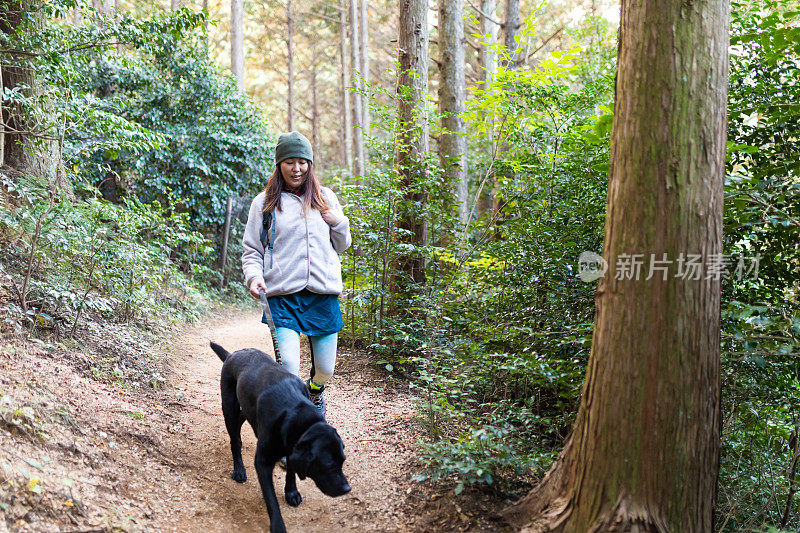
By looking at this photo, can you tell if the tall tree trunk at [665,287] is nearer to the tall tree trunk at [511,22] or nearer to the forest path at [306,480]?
the forest path at [306,480]

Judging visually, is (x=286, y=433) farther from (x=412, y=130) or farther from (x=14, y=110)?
(x=14, y=110)

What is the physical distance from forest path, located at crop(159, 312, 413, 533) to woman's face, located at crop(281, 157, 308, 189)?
6.91 ft

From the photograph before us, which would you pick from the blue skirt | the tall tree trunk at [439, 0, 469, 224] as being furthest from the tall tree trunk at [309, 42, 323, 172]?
the blue skirt

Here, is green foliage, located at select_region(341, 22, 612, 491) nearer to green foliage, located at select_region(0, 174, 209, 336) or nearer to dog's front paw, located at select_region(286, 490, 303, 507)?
dog's front paw, located at select_region(286, 490, 303, 507)

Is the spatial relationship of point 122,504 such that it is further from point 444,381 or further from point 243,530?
point 444,381

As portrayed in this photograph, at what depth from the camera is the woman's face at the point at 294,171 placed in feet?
12.7

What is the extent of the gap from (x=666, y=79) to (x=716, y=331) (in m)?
1.21

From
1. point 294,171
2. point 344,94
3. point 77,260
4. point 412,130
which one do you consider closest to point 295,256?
point 294,171

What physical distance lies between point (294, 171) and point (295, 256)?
63 centimetres

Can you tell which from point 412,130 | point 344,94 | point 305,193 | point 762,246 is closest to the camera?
point 762,246

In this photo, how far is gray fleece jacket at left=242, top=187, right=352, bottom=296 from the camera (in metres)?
3.81

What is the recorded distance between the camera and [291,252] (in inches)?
151

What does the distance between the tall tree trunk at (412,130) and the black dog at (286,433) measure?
328 cm

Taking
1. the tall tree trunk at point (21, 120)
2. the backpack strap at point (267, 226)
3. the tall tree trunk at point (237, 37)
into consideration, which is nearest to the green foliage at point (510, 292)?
the backpack strap at point (267, 226)
